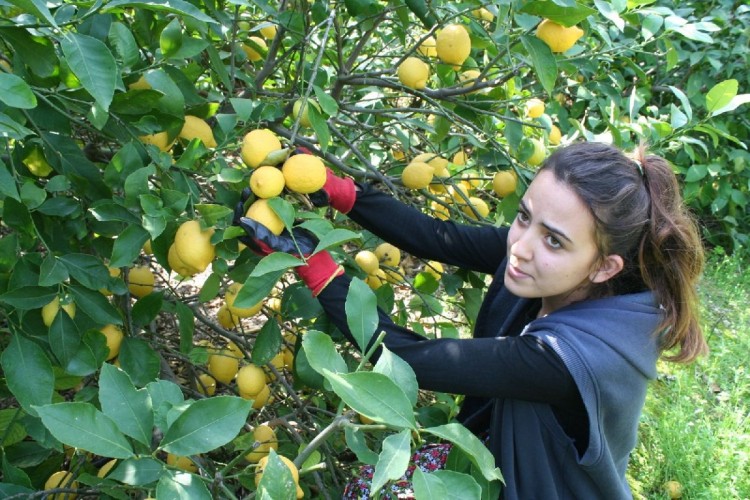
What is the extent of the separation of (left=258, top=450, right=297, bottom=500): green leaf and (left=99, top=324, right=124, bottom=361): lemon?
76 centimetres

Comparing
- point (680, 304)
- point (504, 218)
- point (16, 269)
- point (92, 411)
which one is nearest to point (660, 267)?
point (680, 304)

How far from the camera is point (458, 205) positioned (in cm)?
228

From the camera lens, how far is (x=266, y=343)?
1.67 m

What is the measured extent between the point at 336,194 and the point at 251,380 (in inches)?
20.2

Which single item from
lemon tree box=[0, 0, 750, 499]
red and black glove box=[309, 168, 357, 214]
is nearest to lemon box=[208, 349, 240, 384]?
lemon tree box=[0, 0, 750, 499]

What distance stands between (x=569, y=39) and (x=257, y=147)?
0.78 meters

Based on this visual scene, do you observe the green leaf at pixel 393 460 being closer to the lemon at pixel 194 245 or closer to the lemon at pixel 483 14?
the lemon at pixel 194 245

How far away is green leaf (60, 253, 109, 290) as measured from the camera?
1391mm

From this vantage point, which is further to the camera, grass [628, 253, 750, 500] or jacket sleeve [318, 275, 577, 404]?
grass [628, 253, 750, 500]

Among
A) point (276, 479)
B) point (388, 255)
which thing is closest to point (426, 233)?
point (388, 255)

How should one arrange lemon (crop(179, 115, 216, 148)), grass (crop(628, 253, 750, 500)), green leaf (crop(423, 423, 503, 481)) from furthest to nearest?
grass (crop(628, 253, 750, 500)) → lemon (crop(179, 115, 216, 148)) → green leaf (crop(423, 423, 503, 481))

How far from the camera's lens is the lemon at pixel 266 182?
1.34 metres

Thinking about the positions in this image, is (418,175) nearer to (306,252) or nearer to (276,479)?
(306,252)

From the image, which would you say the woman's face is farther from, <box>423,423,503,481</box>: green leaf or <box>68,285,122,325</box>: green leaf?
<box>68,285,122,325</box>: green leaf
